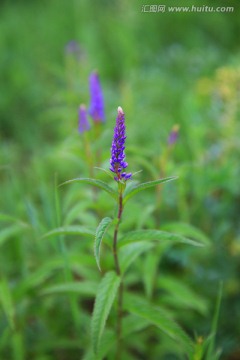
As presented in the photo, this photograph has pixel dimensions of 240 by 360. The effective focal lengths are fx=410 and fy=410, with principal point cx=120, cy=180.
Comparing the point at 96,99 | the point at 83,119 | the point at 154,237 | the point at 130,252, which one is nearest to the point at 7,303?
the point at 130,252

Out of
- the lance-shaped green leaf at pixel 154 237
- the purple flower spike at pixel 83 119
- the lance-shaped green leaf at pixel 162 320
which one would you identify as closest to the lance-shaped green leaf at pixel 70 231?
the lance-shaped green leaf at pixel 154 237

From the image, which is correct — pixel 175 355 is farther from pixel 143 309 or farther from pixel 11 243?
pixel 11 243

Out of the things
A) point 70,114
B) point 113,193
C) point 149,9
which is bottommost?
point 113,193

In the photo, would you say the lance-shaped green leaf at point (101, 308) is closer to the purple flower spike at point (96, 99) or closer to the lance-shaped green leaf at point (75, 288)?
the lance-shaped green leaf at point (75, 288)

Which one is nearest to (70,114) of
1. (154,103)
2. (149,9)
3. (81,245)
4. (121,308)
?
(154,103)

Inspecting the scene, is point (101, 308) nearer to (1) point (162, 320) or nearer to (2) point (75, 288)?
(1) point (162, 320)
